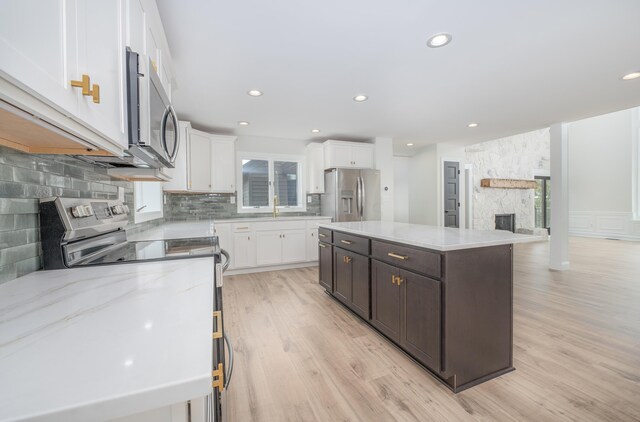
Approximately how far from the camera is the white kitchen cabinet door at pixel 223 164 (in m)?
4.27

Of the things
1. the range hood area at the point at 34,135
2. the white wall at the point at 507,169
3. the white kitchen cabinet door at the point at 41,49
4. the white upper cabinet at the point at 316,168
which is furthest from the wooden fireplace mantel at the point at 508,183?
the white kitchen cabinet door at the point at 41,49

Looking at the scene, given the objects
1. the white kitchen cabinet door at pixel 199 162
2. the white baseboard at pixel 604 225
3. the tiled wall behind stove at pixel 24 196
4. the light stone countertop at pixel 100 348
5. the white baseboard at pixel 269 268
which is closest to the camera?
the light stone countertop at pixel 100 348

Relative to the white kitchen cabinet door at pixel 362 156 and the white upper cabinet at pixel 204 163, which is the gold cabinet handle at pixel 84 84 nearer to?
the white upper cabinet at pixel 204 163

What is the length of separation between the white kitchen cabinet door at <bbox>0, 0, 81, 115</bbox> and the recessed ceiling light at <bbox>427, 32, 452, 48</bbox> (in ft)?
6.86

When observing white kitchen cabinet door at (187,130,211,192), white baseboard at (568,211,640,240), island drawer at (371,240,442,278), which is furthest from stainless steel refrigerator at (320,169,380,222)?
white baseboard at (568,211,640,240)

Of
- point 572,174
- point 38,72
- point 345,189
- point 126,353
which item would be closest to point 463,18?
point 38,72

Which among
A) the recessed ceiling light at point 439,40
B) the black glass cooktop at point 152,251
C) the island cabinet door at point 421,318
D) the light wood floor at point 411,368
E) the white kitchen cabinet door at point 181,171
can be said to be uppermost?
the recessed ceiling light at point 439,40

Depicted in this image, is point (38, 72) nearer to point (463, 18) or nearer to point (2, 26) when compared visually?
point (2, 26)

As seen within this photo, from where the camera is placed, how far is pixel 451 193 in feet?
19.6

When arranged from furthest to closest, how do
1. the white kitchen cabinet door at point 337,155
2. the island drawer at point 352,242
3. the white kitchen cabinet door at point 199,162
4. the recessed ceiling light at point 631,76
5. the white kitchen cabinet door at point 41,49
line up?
the white kitchen cabinet door at point 337,155 < the white kitchen cabinet door at point 199,162 < the recessed ceiling light at point 631,76 < the island drawer at point 352,242 < the white kitchen cabinet door at point 41,49

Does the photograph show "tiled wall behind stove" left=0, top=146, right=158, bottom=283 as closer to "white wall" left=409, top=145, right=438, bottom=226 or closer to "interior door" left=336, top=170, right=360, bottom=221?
"interior door" left=336, top=170, right=360, bottom=221

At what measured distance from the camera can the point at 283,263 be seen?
446 centimetres

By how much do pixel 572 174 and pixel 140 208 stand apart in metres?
11.1

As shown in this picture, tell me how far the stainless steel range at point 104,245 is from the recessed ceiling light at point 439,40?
6.94ft
